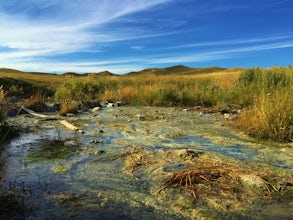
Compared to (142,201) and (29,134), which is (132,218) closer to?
(142,201)

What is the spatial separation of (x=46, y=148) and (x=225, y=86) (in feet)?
37.9

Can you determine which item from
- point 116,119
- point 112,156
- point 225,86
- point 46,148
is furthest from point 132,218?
point 225,86

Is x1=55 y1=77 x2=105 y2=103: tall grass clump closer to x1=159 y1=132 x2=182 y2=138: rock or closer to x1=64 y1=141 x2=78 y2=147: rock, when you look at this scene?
x1=159 y1=132 x2=182 y2=138: rock

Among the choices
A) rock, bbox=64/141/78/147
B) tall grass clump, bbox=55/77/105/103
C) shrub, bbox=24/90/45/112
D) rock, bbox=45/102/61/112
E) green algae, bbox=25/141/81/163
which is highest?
tall grass clump, bbox=55/77/105/103

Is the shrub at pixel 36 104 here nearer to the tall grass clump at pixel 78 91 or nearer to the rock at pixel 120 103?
the tall grass clump at pixel 78 91

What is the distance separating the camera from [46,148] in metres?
5.73

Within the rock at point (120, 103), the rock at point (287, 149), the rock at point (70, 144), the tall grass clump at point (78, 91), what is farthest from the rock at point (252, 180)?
the tall grass clump at point (78, 91)

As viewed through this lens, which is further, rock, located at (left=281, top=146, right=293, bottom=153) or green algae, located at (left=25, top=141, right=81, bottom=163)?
rock, located at (left=281, top=146, right=293, bottom=153)

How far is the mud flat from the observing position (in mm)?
3201

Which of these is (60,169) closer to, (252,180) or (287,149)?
(252,180)

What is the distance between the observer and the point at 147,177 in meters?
4.16

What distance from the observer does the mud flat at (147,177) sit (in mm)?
3201

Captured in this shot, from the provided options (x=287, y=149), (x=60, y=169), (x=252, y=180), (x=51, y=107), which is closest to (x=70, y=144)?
(x=60, y=169)

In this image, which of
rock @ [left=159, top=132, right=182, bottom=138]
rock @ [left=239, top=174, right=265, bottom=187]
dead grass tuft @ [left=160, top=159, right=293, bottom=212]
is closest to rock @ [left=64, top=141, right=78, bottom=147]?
rock @ [left=159, top=132, right=182, bottom=138]
